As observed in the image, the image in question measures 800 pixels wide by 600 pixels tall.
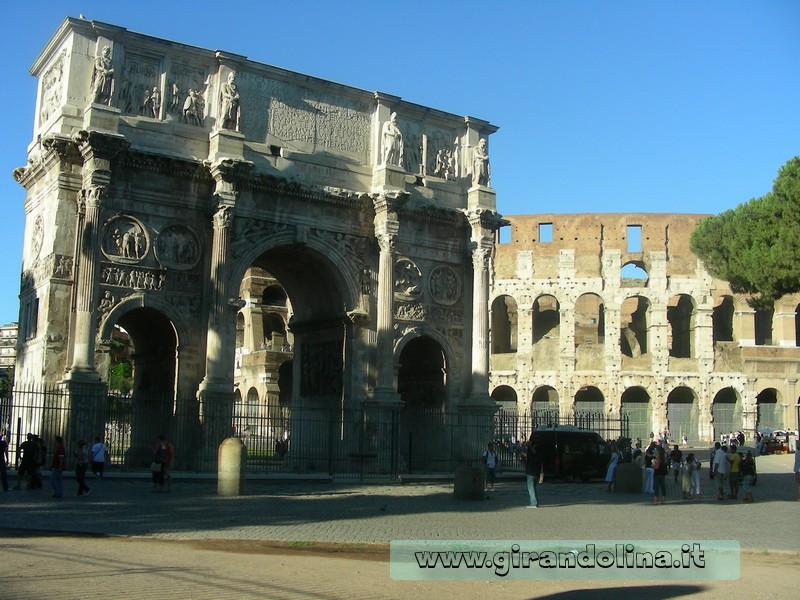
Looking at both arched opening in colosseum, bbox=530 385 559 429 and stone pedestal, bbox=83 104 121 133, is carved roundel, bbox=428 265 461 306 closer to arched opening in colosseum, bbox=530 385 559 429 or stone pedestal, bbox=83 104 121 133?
stone pedestal, bbox=83 104 121 133

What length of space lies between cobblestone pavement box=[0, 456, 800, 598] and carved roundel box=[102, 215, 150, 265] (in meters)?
5.15

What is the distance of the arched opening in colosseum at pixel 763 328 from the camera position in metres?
55.4

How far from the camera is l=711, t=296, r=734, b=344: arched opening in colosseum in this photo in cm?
5459

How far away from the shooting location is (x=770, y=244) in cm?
2956

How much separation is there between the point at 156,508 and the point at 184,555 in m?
5.22

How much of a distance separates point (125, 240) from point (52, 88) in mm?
4403

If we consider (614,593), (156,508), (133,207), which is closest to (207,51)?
(133,207)

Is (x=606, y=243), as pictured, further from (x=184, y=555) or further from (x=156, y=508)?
(x=184, y=555)

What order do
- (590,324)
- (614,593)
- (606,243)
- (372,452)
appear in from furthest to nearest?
(590,324) → (606,243) → (372,452) → (614,593)

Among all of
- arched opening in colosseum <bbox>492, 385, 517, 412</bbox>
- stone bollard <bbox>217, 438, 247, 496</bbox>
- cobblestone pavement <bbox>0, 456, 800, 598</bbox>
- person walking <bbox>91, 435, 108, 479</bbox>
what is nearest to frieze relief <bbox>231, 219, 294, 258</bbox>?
cobblestone pavement <bbox>0, 456, 800, 598</bbox>

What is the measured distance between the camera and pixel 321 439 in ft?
84.5

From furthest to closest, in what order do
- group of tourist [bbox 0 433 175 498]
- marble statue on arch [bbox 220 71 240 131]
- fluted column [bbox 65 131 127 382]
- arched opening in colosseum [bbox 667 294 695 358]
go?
arched opening in colosseum [bbox 667 294 695 358] → marble statue on arch [bbox 220 71 240 131] → fluted column [bbox 65 131 127 382] → group of tourist [bbox 0 433 175 498]

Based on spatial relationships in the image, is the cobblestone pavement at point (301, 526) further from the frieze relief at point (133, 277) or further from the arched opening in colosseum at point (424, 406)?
the frieze relief at point (133, 277)

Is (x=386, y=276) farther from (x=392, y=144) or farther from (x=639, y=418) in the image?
(x=639, y=418)
